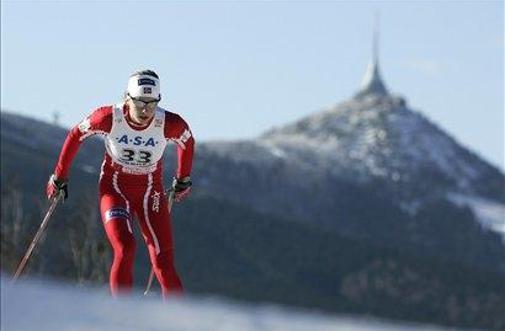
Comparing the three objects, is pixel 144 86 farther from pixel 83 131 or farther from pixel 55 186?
pixel 55 186

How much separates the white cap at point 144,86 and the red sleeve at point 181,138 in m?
0.69

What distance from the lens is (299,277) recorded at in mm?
177250

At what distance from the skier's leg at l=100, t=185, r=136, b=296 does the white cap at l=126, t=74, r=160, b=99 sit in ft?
3.34

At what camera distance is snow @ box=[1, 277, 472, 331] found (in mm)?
4973

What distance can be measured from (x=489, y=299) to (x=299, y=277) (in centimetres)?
2516

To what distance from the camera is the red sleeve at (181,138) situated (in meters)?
13.4

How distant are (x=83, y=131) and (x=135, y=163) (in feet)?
1.70

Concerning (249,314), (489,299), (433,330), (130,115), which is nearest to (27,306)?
(249,314)

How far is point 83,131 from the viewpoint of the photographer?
1330cm

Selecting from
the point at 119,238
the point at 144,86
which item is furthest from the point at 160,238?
the point at 144,86

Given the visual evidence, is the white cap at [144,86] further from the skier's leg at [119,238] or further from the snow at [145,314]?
the snow at [145,314]

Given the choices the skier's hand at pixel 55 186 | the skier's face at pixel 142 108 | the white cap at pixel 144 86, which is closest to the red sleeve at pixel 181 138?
the skier's face at pixel 142 108

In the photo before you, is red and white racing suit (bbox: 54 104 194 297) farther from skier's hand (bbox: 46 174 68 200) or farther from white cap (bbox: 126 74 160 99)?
white cap (bbox: 126 74 160 99)

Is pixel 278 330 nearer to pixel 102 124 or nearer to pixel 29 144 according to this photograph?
pixel 102 124
